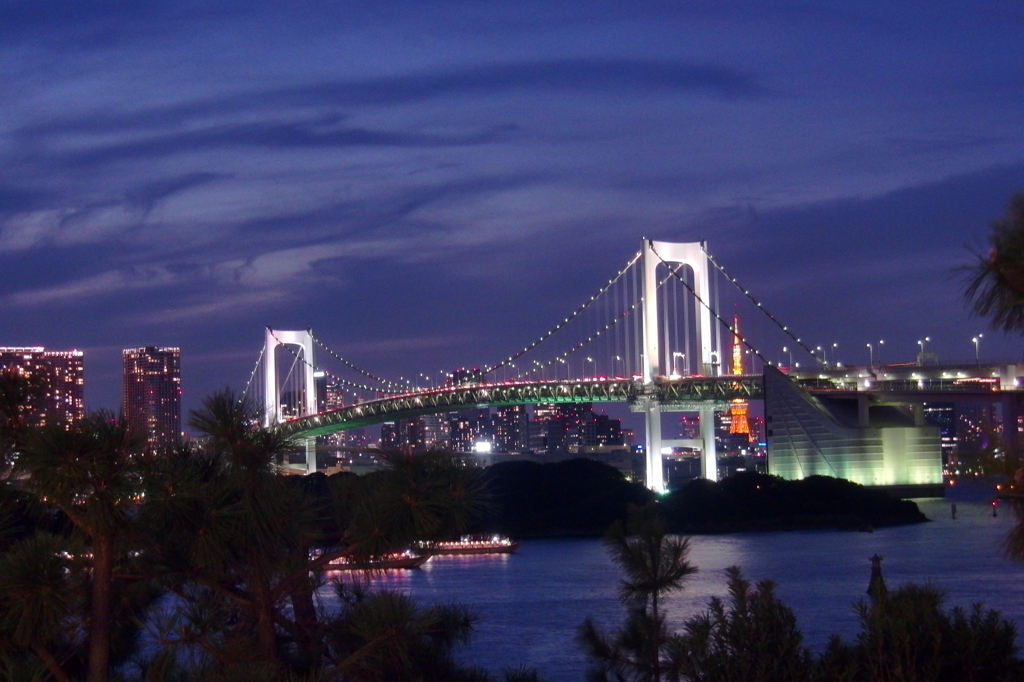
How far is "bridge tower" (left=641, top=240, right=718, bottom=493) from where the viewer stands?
110 ft

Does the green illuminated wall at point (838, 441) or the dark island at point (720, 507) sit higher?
the green illuminated wall at point (838, 441)

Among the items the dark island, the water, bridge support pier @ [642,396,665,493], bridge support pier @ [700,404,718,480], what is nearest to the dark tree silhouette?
the water

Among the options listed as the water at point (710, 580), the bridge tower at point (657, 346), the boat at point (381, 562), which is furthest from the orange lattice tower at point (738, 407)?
the boat at point (381, 562)

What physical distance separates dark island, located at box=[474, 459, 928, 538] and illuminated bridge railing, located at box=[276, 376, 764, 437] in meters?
2.18

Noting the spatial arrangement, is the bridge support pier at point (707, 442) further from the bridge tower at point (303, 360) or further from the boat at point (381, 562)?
the boat at point (381, 562)

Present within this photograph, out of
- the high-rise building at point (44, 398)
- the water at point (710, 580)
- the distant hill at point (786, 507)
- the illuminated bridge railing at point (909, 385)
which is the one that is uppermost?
the illuminated bridge railing at point (909, 385)

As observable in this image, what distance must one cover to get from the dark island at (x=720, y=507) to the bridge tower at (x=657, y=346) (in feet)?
3.02

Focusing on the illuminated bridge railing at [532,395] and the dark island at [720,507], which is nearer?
the dark island at [720,507]

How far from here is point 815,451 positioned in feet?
111

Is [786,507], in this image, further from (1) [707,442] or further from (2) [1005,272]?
(2) [1005,272]

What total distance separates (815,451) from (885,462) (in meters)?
1.74

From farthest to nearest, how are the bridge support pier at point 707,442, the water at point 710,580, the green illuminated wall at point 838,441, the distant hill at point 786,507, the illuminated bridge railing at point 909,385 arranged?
the bridge support pier at point 707,442, the green illuminated wall at point 838,441, the distant hill at point 786,507, the illuminated bridge railing at point 909,385, the water at point 710,580

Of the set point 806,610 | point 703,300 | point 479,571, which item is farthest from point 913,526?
point 806,610

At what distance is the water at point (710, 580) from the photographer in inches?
551
